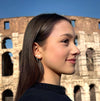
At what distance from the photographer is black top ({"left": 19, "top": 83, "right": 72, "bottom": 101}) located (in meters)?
1.04

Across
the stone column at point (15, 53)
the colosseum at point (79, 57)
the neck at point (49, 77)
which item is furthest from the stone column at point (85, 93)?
the neck at point (49, 77)

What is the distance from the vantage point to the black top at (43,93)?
1041mm

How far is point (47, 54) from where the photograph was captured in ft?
4.14

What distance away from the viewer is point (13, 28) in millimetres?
19219

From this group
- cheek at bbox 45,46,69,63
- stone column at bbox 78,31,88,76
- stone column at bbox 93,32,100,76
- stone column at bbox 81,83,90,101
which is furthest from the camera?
stone column at bbox 93,32,100,76

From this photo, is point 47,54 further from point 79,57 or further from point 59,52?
point 79,57

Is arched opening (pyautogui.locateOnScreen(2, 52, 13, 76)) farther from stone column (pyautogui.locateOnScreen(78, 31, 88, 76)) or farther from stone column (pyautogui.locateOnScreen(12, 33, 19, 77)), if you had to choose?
stone column (pyautogui.locateOnScreen(78, 31, 88, 76))

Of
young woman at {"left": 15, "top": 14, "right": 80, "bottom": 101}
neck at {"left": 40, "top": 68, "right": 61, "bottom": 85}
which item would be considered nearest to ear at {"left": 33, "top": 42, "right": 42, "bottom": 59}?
young woman at {"left": 15, "top": 14, "right": 80, "bottom": 101}

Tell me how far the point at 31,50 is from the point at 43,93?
12.7 inches

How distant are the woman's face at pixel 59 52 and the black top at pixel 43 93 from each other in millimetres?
136

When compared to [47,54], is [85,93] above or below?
below

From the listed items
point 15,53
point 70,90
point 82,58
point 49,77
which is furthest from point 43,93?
point 82,58

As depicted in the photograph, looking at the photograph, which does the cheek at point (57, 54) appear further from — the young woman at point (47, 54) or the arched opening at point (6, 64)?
the arched opening at point (6, 64)

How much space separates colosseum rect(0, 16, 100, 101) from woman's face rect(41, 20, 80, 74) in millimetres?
17415
